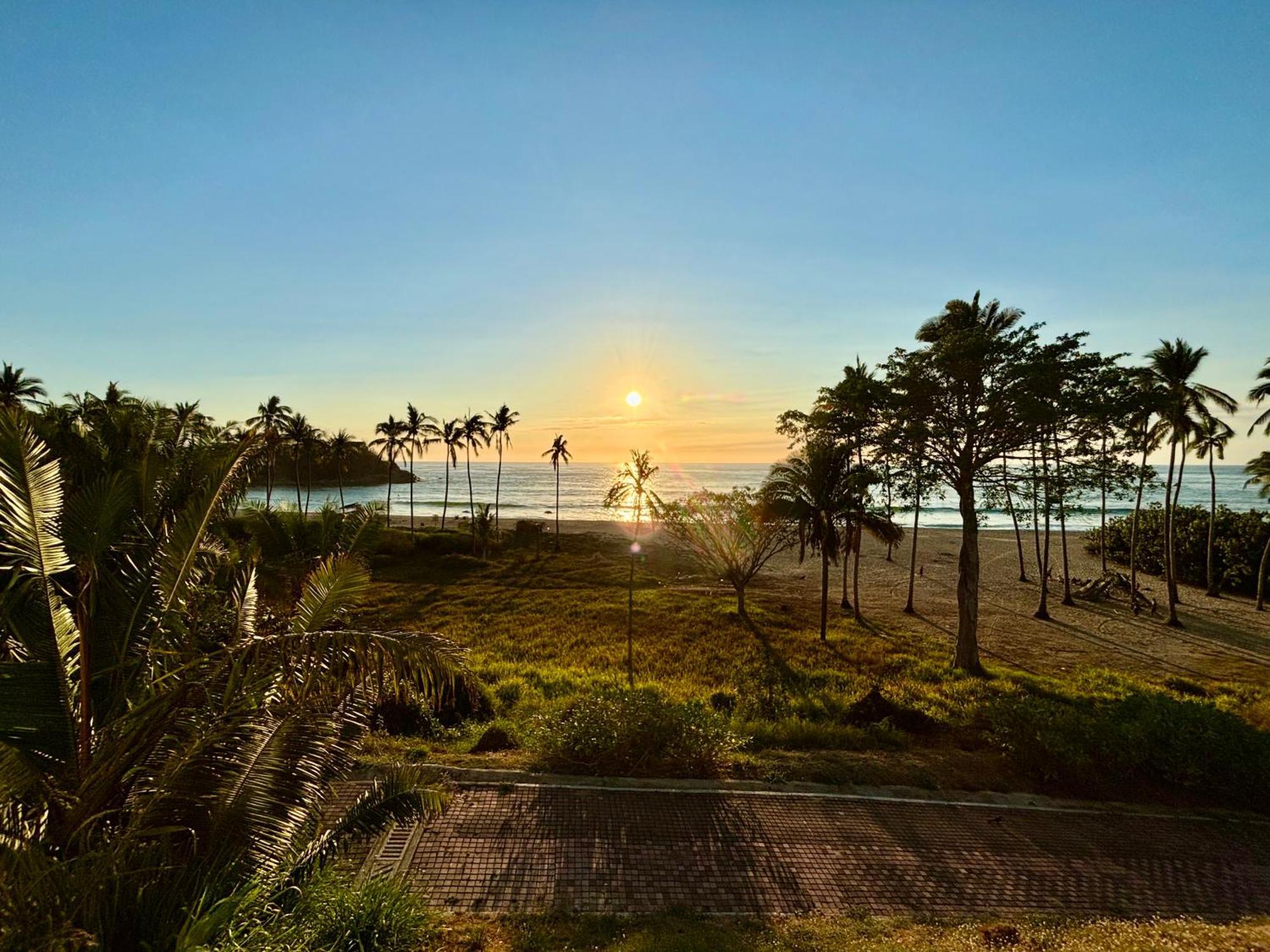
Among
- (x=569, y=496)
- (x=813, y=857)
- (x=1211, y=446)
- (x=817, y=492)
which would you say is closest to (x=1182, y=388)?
(x=1211, y=446)

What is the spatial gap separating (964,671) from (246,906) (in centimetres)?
2114

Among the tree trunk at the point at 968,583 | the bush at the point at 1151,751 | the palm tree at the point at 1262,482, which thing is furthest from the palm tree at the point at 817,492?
the palm tree at the point at 1262,482

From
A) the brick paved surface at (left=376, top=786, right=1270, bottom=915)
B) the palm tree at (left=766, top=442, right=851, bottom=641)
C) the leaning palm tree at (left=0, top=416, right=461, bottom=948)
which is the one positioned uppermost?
the palm tree at (left=766, top=442, right=851, bottom=641)

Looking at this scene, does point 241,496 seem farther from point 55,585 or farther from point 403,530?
point 403,530

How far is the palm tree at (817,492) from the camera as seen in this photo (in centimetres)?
2442

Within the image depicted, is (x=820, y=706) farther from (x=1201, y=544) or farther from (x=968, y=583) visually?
(x=1201, y=544)

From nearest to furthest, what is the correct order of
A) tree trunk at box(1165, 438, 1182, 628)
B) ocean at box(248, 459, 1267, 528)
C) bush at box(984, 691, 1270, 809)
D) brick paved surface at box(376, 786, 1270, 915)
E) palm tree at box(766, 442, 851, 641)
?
1. brick paved surface at box(376, 786, 1270, 915)
2. bush at box(984, 691, 1270, 809)
3. palm tree at box(766, 442, 851, 641)
4. tree trunk at box(1165, 438, 1182, 628)
5. ocean at box(248, 459, 1267, 528)

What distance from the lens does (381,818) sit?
619cm

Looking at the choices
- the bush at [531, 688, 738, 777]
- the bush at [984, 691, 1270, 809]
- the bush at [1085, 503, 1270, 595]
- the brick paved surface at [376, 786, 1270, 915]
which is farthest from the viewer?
the bush at [1085, 503, 1270, 595]

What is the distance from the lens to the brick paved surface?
7.01 metres

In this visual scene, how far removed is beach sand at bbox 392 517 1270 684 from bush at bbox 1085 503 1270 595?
58.6 inches

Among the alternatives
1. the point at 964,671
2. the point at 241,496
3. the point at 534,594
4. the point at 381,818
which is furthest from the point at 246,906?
the point at 534,594

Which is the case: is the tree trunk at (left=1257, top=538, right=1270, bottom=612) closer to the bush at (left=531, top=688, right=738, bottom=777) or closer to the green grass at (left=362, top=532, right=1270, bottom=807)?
the green grass at (left=362, top=532, right=1270, bottom=807)

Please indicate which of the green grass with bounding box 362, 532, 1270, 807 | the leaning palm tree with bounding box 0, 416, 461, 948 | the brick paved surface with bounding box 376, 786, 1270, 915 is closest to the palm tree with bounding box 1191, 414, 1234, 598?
the green grass with bounding box 362, 532, 1270, 807
